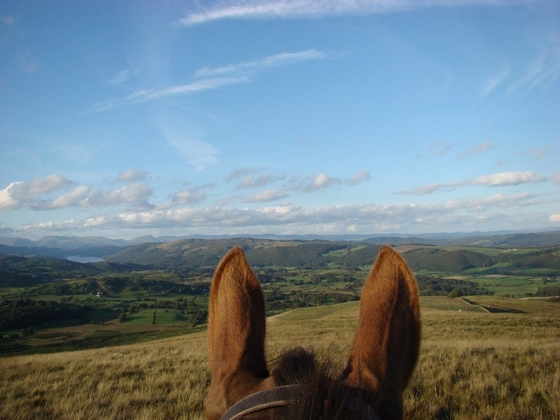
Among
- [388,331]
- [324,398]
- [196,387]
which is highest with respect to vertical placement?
[388,331]

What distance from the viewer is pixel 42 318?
4941cm

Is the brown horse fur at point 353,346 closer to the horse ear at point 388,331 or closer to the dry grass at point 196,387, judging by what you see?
the horse ear at point 388,331

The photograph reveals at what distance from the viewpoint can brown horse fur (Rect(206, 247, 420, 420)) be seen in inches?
61.5

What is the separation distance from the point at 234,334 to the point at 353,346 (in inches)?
23.2

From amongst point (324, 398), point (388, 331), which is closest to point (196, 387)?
point (388, 331)

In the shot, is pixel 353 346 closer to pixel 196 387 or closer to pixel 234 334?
pixel 234 334

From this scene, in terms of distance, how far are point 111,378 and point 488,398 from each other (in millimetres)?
6443

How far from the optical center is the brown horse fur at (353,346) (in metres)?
1.56

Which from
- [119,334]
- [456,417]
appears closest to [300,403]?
[456,417]

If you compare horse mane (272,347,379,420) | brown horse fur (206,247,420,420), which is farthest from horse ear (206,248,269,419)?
horse mane (272,347,379,420)

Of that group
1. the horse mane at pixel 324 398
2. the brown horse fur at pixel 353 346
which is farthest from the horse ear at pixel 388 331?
the horse mane at pixel 324 398

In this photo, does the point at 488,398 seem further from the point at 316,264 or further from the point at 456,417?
the point at 316,264

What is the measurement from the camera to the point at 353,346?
178 centimetres

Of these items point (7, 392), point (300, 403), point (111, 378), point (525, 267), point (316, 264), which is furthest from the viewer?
point (316, 264)
